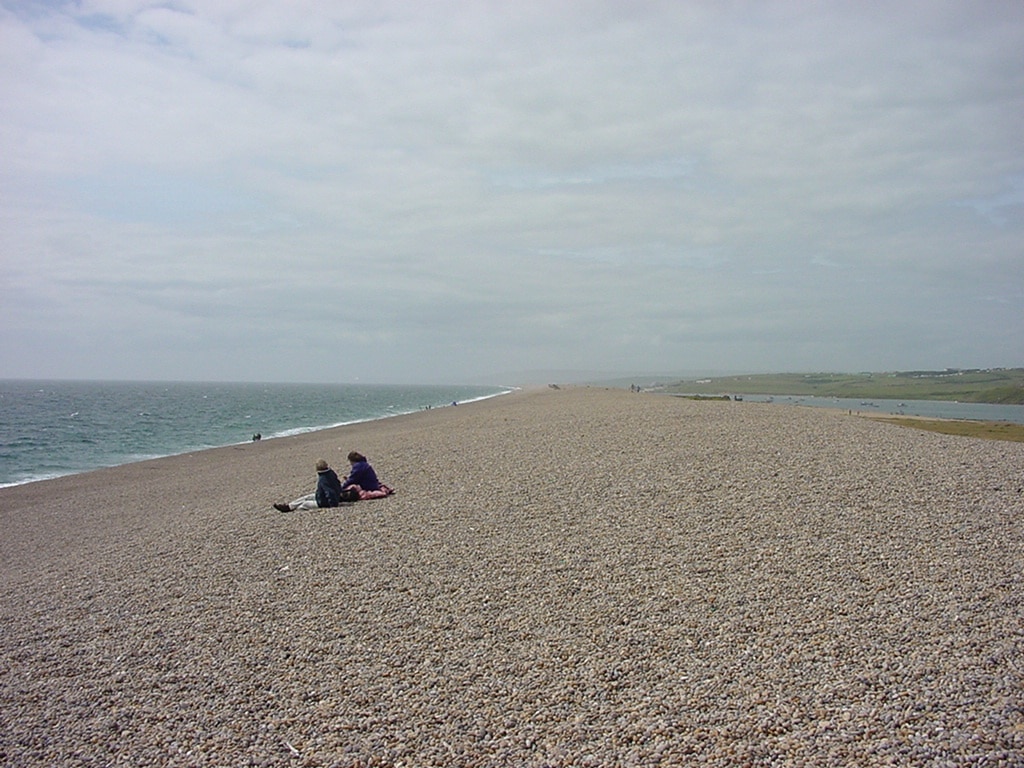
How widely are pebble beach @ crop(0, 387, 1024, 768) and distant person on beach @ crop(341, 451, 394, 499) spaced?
91 cm

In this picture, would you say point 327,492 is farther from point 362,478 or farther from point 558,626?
point 558,626

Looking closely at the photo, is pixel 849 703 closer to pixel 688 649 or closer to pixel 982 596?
pixel 688 649

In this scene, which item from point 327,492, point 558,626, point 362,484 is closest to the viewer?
point 558,626

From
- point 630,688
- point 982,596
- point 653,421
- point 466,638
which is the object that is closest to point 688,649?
point 630,688

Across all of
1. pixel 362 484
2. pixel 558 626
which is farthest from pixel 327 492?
pixel 558 626

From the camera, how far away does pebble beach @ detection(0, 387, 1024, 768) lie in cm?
549

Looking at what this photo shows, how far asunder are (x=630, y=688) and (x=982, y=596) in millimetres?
4229

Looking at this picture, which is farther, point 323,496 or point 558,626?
point 323,496

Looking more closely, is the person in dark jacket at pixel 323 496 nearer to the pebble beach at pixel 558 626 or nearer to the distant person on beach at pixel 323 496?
the distant person on beach at pixel 323 496

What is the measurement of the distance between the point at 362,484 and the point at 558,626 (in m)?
8.36

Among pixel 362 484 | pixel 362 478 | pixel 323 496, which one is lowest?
pixel 323 496

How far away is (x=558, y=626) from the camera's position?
7.45 metres

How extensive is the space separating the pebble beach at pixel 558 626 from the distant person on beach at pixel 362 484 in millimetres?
909

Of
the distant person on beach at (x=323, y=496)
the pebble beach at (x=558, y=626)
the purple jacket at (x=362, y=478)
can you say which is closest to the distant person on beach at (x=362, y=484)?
the purple jacket at (x=362, y=478)
